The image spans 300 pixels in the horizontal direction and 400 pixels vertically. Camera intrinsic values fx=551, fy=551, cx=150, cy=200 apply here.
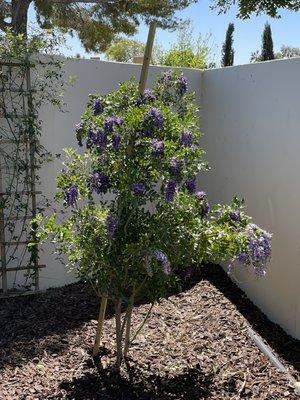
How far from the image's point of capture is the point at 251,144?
14.2ft

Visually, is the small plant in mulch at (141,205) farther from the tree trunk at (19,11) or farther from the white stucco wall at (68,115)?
the tree trunk at (19,11)

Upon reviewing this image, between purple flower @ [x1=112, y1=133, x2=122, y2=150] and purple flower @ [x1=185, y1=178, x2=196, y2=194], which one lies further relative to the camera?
purple flower @ [x1=185, y1=178, x2=196, y2=194]

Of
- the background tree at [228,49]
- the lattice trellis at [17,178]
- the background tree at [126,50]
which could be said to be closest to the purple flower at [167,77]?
the lattice trellis at [17,178]

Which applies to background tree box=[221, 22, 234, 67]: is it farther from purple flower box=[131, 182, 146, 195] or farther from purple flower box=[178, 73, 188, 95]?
purple flower box=[131, 182, 146, 195]

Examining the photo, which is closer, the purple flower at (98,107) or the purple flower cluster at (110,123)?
the purple flower cluster at (110,123)

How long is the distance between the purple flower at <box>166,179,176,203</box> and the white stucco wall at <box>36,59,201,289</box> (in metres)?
2.02

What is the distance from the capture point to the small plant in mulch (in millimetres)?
2871

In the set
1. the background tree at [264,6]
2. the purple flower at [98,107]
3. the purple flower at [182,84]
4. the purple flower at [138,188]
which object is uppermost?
the background tree at [264,6]

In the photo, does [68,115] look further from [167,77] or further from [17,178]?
[167,77]

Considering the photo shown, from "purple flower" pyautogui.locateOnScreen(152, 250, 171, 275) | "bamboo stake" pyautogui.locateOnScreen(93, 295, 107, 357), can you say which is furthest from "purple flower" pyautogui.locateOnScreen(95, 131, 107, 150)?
"bamboo stake" pyautogui.locateOnScreen(93, 295, 107, 357)

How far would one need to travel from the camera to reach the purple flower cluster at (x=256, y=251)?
297 centimetres

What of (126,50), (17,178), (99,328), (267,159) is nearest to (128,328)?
(99,328)

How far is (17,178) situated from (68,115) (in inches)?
27.3

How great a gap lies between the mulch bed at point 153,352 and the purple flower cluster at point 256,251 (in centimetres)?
71
